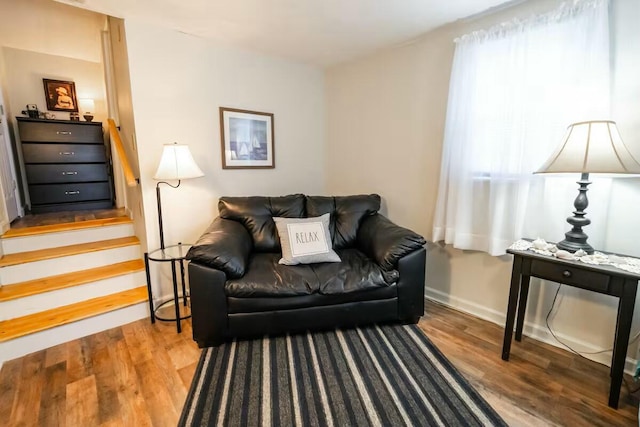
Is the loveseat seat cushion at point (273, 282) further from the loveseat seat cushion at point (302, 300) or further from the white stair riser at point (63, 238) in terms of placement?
the white stair riser at point (63, 238)

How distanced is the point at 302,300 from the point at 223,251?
2.06 feet

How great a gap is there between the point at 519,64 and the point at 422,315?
6.13ft

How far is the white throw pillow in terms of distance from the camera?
7.32 feet

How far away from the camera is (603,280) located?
1433mm

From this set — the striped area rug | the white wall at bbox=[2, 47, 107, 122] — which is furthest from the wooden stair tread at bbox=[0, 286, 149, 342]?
the white wall at bbox=[2, 47, 107, 122]

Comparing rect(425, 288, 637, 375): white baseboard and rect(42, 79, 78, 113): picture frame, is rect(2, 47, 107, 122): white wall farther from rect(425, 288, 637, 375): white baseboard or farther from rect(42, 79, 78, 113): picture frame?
rect(425, 288, 637, 375): white baseboard

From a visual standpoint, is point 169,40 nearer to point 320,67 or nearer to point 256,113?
point 256,113

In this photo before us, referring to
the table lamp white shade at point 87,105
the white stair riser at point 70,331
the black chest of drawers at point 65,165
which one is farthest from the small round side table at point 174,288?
the table lamp white shade at point 87,105

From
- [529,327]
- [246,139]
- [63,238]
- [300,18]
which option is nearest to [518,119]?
[529,327]

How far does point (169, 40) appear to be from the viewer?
237 centimetres

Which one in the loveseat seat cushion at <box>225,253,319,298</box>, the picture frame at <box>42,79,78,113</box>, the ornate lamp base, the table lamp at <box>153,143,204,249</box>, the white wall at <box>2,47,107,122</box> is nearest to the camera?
the ornate lamp base

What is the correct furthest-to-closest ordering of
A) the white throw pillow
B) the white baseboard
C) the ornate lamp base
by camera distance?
the white throw pillow < the white baseboard < the ornate lamp base

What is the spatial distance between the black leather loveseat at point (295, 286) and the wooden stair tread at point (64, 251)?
1057 millimetres

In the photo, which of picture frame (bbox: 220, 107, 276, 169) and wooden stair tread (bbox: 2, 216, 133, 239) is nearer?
wooden stair tread (bbox: 2, 216, 133, 239)
